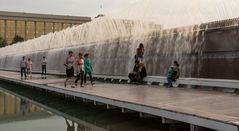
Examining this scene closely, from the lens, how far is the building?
13400 centimetres

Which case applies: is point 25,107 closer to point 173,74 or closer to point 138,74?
point 138,74

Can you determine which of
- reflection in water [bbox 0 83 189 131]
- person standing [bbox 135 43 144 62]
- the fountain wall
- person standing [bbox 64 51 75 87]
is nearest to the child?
the fountain wall

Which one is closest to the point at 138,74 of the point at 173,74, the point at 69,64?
the point at 173,74

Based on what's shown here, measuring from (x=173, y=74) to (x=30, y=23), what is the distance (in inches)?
5136

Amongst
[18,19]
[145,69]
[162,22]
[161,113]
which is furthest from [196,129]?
[18,19]

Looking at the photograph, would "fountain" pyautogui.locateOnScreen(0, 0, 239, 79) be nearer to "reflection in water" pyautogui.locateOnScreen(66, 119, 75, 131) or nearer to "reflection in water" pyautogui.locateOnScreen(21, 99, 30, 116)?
"reflection in water" pyautogui.locateOnScreen(66, 119, 75, 131)

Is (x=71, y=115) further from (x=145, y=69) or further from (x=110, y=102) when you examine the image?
(x=145, y=69)

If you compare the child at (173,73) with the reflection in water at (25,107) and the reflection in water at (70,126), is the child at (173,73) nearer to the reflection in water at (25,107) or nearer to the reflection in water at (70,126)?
the reflection in water at (70,126)

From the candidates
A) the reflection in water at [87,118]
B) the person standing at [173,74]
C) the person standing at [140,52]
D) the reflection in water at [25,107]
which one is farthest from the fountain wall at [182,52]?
the reflection in water at [25,107]

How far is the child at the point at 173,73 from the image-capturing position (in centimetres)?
1343

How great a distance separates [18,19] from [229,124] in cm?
13522

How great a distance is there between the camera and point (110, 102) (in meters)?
10.4

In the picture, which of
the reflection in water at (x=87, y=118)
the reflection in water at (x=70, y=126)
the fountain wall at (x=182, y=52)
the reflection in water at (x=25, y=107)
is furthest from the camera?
the reflection in water at (x=25, y=107)

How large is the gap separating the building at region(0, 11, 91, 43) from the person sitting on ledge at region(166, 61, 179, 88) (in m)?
126
